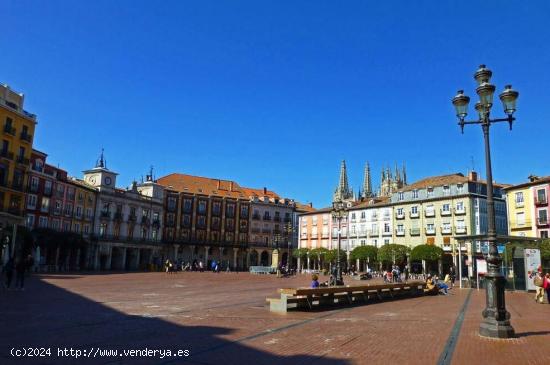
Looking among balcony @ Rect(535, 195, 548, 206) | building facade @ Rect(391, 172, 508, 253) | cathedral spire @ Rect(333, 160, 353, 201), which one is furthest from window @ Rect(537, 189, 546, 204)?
cathedral spire @ Rect(333, 160, 353, 201)

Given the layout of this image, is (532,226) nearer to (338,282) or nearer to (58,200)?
(338,282)

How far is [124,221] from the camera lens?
7244cm

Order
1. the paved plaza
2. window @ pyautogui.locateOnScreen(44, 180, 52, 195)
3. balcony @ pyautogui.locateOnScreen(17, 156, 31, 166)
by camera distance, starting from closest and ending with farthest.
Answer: the paved plaza → balcony @ pyautogui.locateOnScreen(17, 156, 31, 166) → window @ pyautogui.locateOnScreen(44, 180, 52, 195)

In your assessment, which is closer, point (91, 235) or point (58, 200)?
point (58, 200)

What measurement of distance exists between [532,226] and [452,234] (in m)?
13.2

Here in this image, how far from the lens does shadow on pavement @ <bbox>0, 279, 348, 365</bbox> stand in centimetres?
779

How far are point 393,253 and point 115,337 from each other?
185ft

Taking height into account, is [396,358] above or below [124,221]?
below

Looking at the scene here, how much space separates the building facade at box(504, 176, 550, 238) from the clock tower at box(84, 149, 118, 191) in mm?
54932

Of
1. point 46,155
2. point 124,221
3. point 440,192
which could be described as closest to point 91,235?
point 124,221

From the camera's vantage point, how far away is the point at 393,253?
62312 mm

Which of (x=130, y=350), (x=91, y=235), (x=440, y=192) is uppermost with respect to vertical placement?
(x=440, y=192)

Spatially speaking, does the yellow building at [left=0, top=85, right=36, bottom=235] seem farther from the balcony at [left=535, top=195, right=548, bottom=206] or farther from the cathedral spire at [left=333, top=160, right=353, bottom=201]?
the cathedral spire at [left=333, top=160, right=353, bottom=201]

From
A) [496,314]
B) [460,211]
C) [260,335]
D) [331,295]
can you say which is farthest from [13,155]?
[460,211]
